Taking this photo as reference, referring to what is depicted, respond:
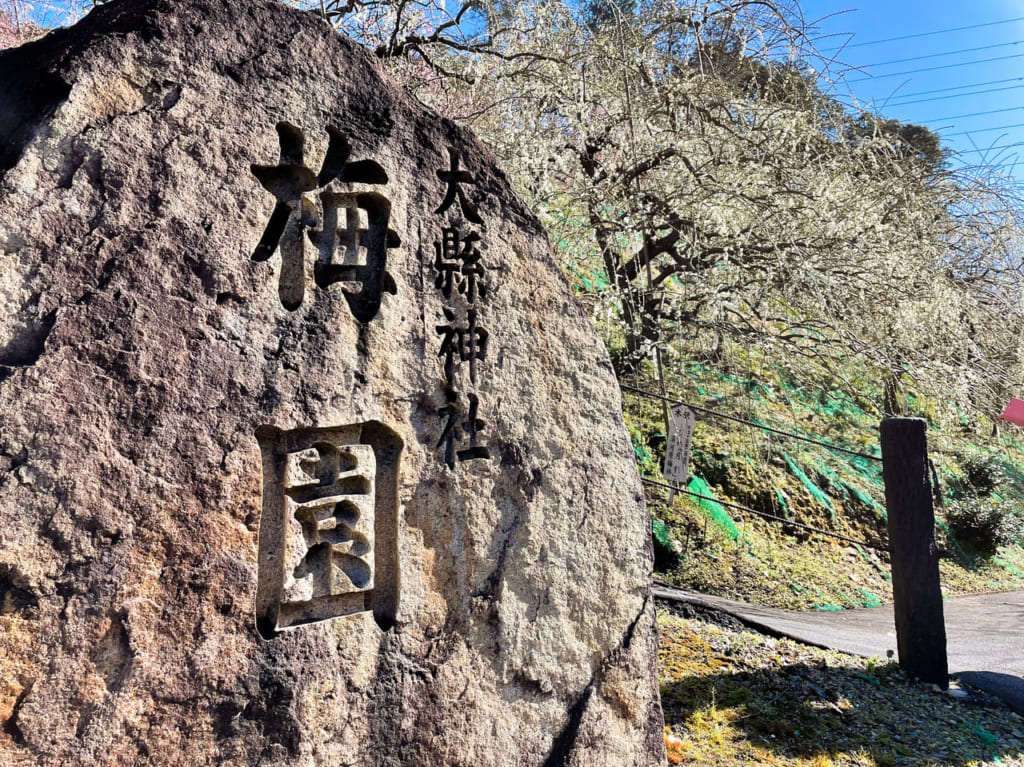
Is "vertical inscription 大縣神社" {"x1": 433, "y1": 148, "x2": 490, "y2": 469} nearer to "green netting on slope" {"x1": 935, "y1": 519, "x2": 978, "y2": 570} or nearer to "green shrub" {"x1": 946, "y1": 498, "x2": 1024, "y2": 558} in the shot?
"green netting on slope" {"x1": 935, "y1": 519, "x2": 978, "y2": 570}

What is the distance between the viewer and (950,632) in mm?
6004

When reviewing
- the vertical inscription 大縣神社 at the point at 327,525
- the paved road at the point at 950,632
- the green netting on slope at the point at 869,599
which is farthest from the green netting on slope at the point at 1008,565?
the vertical inscription 大縣神社 at the point at 327,525

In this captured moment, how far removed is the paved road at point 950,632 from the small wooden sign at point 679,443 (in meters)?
0.86

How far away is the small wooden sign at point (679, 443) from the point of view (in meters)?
5.10

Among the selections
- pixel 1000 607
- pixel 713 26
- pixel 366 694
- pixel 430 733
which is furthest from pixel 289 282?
pixel 1000 607

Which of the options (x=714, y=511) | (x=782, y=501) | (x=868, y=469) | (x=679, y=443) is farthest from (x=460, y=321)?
(x=868, y=469)

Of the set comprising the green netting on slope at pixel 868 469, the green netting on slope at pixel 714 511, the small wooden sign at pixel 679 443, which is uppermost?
the small wooden sign at pixel 679 443

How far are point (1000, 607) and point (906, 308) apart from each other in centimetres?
323

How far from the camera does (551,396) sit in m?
2.69

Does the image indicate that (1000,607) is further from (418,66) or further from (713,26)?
(418,66)

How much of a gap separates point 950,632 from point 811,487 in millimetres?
2003

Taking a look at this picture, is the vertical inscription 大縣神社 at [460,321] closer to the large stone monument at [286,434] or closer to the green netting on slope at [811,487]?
the large stone monument at [286,434]

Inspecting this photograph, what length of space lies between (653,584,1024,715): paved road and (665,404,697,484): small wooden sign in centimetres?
86

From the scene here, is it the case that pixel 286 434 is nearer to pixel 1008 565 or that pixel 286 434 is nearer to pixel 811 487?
pixel 811 487
